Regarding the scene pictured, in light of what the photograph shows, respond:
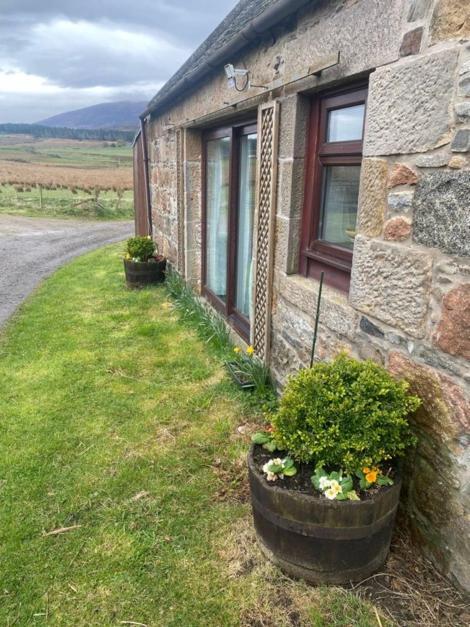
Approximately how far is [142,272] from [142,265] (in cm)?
13

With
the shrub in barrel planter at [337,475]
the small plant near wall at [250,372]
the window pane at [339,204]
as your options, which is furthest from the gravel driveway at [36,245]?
A: the shrub in barrel planter at [337,475]

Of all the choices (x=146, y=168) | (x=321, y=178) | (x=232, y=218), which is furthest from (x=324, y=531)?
(x=146, y=168)

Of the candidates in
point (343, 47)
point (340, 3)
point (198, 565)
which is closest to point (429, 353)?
point (198, 565)

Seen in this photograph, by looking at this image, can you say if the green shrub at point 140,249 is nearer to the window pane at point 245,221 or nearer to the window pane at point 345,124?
the window pane at point 245,221

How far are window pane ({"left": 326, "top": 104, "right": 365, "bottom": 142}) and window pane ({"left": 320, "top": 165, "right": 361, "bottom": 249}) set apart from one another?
0.19 meters

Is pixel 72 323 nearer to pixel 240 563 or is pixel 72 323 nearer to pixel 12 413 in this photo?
pixel 12 413

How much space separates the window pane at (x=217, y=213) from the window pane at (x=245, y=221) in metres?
0.48

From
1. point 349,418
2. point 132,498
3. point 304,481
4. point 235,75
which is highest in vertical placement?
point 235,75

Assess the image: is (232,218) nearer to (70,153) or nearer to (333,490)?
(333,490)

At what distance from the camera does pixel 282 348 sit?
12.9 feet

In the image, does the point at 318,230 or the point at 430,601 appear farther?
the point at 318,230

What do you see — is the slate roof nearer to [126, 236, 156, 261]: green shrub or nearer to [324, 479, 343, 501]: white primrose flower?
[126, 236, 156, 261]: green shrub

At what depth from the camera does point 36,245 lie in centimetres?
1331

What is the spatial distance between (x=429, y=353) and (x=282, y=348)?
1.79 m
